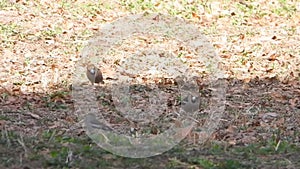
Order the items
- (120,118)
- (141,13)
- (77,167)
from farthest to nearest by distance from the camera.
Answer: (141,13)
(120,118)
(77,167)

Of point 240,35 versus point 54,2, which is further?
point 54,2

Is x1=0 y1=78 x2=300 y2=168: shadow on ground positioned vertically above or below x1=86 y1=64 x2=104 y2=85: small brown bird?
below

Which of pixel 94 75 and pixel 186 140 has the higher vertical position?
pixel 94 75

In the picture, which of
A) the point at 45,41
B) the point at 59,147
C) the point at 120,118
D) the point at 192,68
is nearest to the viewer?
the point at 59,147

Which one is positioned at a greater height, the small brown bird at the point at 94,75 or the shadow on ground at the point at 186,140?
the small brown bird at the point at 94,75

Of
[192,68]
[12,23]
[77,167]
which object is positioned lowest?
[77,167]

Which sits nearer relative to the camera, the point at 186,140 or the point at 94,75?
the point at 186,140

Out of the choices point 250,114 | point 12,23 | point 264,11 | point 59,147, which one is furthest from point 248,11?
point 59,147

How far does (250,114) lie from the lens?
5508 millimetres

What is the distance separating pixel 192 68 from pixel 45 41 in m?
1.77

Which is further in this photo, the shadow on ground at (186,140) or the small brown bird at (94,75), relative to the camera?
the small brown bird at (94,75)

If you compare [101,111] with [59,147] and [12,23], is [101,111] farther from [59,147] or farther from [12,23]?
[12,23]

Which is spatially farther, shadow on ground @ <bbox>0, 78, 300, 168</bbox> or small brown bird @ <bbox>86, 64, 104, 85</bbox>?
small brown bird @ <bbox>86, 64, 104, 85</bbox>

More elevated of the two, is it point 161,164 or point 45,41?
point 45,41
